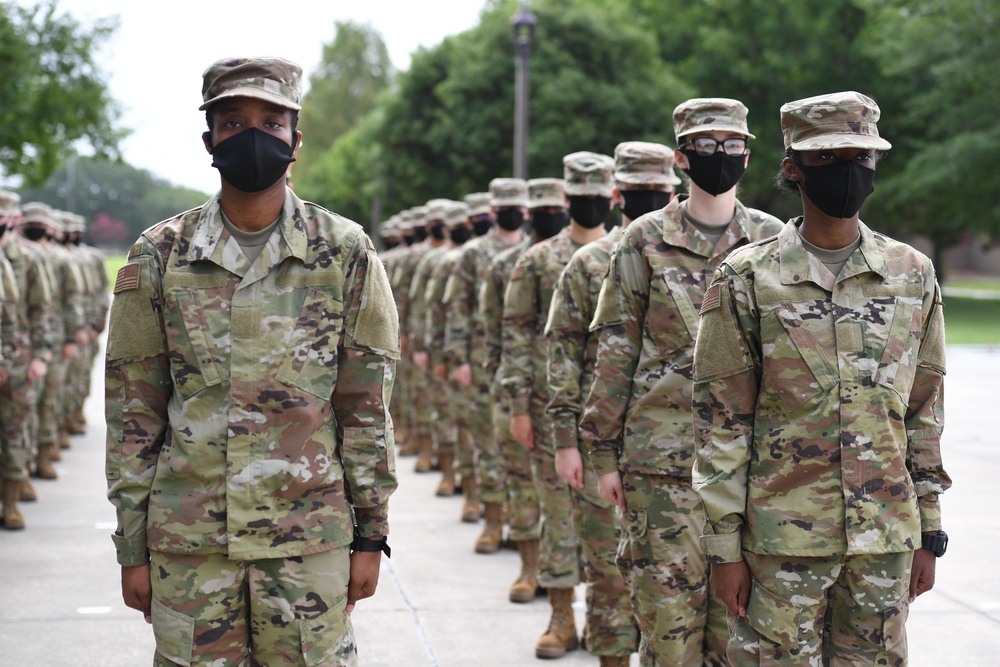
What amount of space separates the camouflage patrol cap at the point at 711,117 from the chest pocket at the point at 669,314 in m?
0.56

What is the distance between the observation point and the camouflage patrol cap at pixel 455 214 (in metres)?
11.6

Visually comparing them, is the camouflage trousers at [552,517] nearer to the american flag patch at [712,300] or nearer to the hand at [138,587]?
the american flag patch at [712,300]

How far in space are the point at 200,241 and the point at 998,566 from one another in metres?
6.17

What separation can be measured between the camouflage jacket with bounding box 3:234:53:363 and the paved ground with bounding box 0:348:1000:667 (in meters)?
1.35

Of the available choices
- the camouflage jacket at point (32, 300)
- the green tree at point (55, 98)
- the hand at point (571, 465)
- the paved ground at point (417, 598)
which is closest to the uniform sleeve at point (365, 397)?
the hand at point (571, 465)

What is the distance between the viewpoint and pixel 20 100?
19.9 metres

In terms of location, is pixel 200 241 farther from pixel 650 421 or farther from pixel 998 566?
pixel 998 566

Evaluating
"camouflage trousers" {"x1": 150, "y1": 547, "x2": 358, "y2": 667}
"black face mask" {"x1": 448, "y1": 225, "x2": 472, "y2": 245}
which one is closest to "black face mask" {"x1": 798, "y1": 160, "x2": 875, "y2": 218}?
"camouflage trousers" {"x1": 150, "y1": 547, "x2": 358, "y2": 667}

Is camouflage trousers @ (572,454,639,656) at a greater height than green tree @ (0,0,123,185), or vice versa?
green tree @ (0,0,123,185)

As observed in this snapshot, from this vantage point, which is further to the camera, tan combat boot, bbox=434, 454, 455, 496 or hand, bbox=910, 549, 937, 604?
tan combat boot, bbox=434, 454, 455, 496

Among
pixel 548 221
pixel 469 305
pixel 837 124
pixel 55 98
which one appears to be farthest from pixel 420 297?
pixel 55 98

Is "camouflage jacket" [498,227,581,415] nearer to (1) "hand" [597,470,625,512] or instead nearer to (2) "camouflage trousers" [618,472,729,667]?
(1) "hand" [597,470,625,512]

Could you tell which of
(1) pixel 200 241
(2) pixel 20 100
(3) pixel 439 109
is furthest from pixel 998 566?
(3) pixel 439 109

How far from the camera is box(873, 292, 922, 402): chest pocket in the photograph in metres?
3.50
